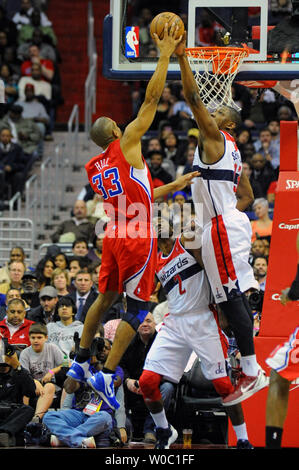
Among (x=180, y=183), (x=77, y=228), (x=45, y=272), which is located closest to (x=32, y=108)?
(x=77, y=228)

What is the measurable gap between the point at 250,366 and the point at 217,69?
9.33 ft

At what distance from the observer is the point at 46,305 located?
1256 centimetres

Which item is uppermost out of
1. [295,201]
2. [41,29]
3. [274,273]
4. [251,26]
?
[41,29]

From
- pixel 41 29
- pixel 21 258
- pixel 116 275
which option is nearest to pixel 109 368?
pixel 116 275

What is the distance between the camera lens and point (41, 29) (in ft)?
68.2

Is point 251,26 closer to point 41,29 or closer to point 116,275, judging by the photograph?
point 116,275

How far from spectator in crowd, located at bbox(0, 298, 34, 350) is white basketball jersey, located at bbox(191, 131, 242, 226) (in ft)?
12.9

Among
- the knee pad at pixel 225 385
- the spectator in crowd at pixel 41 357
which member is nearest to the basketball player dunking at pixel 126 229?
the knee pad at pixel 225 385

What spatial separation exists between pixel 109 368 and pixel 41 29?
13422 millimetres

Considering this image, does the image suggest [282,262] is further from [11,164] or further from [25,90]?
[25,90]

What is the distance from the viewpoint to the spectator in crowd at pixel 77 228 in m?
15.4

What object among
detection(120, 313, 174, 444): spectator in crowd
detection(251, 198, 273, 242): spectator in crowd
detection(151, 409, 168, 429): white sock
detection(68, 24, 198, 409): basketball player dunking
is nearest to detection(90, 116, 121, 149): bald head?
detection(68, 24, 198, 409): basketball player dunking

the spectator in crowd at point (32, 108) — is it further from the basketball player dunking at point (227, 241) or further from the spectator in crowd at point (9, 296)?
the basketball player dunking at point (227, 241)

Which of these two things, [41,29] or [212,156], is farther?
[41,29]
